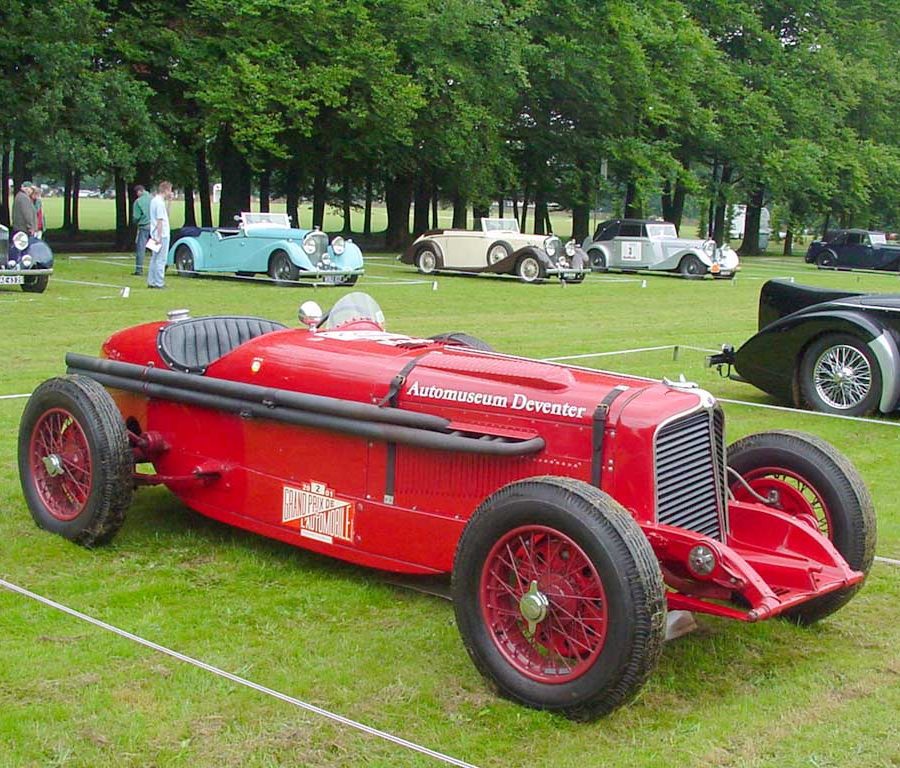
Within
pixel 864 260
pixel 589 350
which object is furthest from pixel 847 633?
pixel 864 260

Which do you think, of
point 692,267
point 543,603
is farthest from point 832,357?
point 692,267

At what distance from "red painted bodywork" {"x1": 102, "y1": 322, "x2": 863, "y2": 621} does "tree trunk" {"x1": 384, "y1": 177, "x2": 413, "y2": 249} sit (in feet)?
110

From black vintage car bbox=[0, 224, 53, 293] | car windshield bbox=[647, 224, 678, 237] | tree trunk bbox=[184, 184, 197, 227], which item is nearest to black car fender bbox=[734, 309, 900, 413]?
black vintage car bbox=[0, 224, 53, 293]

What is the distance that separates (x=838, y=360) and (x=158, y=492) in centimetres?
597

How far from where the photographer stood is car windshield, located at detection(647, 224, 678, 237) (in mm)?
32812

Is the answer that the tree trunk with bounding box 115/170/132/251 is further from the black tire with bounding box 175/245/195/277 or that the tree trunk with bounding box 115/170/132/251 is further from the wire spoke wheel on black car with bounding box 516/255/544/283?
the wire spoke wheel on black car with bounding box 516/255/544/283

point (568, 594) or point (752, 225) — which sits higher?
point (752, 225)

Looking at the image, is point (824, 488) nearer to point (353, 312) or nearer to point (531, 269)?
point (353, 312)

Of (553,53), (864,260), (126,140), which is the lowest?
(864,260)

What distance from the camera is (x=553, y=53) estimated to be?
37.6 metres

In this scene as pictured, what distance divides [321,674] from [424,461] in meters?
1.05

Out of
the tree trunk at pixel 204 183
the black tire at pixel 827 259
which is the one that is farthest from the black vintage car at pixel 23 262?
the black tire at pixel 827 259

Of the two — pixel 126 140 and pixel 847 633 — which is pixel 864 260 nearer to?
pixel 126 140

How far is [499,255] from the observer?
27.5 metres
